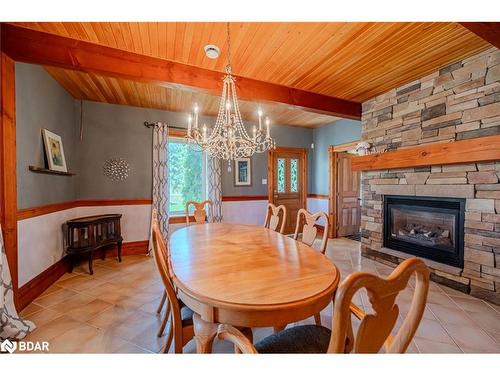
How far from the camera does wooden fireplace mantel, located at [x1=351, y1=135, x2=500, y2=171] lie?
204cm

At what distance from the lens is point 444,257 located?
2.58m

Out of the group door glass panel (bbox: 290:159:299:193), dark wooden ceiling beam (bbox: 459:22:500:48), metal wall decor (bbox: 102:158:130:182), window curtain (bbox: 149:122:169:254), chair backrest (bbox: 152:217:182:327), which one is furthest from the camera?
door glass panel (bbox: 290:159:299:193)

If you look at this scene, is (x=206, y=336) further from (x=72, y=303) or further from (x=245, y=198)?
(x=245, y=198)

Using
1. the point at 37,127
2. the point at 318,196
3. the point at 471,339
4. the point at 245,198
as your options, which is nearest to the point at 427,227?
the point at 471,339

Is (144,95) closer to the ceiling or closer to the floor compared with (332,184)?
closer to the ceiling

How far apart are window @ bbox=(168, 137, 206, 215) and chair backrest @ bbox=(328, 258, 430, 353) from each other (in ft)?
12.6

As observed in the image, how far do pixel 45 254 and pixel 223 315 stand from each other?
8.90 ft

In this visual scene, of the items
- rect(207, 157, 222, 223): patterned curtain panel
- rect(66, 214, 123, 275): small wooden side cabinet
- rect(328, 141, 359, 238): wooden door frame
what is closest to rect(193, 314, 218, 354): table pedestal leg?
rect(66, 214, 123, 275): small wooden side cabinet

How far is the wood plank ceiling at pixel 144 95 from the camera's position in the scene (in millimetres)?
2766

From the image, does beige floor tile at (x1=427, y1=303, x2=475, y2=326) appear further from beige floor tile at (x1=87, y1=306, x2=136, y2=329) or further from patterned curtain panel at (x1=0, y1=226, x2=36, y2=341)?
patterned curtain panel at (x1=0, y1=226, x2=36, y2=341)

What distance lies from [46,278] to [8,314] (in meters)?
0.89

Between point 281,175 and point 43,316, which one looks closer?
point 43,316

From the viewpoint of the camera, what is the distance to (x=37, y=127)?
242 centimetres
